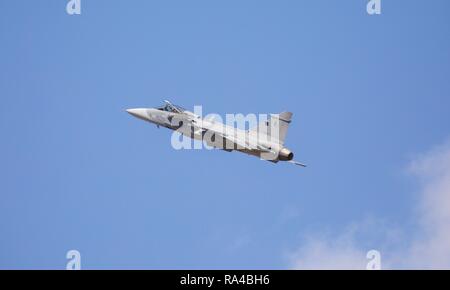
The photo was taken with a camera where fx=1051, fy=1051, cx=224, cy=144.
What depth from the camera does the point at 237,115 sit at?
69.0m

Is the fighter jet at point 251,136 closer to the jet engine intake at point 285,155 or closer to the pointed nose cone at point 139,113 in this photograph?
the jet engine intake at point 285,155

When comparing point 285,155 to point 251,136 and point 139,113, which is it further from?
point 139,113

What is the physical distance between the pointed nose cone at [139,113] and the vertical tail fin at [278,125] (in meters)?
9.72

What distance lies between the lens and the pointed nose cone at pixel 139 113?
72625mm

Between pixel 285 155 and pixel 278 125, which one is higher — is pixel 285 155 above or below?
below

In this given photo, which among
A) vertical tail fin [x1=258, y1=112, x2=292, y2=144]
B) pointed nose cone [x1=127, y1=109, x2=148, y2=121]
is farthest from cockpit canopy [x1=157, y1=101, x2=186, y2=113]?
vertical tail fin [x1=258, y1=112, x2=292, y2=144]

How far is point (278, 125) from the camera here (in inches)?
2618

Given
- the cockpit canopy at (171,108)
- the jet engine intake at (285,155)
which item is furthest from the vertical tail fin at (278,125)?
the cockpit canopy at (171,108)

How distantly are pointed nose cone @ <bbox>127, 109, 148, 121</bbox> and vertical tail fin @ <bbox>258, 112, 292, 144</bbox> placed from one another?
9719 mm

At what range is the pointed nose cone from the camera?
2859 inches

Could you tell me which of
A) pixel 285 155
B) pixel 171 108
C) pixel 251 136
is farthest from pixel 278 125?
pixel 171 108

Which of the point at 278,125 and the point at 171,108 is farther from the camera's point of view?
the point at 171,108

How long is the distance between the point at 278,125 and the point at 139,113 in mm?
11323
